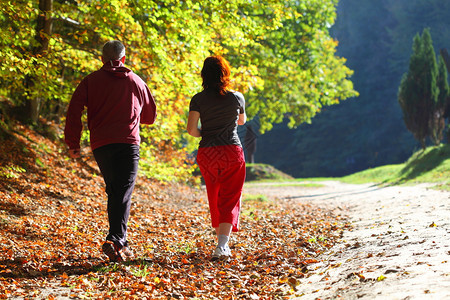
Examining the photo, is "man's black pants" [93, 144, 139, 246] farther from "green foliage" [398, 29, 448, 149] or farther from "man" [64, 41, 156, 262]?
"green foliage" [398, 29, 448, 149]

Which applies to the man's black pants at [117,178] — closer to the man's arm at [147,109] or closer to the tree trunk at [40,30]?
the man's arm at [147,109]

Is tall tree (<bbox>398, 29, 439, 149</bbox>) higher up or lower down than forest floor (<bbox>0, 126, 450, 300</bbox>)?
higher up

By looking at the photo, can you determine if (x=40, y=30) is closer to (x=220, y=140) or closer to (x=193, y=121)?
(x=193, y=121)

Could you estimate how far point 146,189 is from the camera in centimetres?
1203

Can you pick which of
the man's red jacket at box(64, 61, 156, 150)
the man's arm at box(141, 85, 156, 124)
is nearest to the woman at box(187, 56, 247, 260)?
the man's arm at box(141, 85, 156, 124)

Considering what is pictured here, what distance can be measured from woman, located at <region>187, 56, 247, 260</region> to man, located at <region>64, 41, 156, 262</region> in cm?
73

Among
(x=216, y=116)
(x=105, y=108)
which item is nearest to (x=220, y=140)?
(x=216, y=116)

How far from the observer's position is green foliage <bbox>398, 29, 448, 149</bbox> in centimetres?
2309

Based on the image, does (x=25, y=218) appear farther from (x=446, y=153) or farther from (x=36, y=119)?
(x=446, y=153)

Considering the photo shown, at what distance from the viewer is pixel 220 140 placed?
4.65m

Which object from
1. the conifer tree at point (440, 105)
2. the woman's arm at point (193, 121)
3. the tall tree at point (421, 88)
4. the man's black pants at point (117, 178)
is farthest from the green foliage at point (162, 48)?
the conifer tree at point (440, 105)

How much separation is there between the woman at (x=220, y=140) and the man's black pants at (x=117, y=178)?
2.62 ft

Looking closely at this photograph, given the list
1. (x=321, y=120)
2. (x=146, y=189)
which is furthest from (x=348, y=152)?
(x=146, y=189)

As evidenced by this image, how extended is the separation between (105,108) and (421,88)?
2252 centimetres
